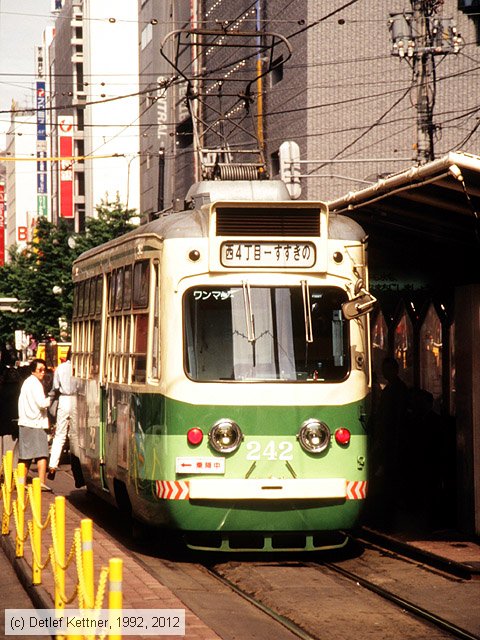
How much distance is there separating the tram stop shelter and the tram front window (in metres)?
1.17

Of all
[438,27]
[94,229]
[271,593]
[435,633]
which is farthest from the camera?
[94,229]

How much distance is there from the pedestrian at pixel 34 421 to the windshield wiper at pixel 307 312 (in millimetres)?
5952

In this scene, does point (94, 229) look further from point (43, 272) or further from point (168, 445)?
point (168, 445)

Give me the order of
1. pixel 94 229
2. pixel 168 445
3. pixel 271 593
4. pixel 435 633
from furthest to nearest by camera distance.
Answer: pixel 94 229 → pixel 168 445 → pixel 271 593 → pixel 435 633

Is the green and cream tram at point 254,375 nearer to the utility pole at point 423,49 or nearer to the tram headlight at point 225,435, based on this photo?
the tram headlight at point 225,435

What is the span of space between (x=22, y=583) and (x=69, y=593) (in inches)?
58.6

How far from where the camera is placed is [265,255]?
12.0 meters

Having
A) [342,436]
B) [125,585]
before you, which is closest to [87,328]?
[342,436]

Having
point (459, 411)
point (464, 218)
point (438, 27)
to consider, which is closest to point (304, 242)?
point (464, 218)

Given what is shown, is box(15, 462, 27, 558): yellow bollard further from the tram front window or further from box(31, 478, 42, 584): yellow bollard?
the tram front window

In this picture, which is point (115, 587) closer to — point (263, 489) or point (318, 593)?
point (318, 593)

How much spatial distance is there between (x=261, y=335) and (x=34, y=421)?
6.00 m

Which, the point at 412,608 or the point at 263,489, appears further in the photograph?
the point at 263,489

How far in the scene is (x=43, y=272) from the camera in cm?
4997
